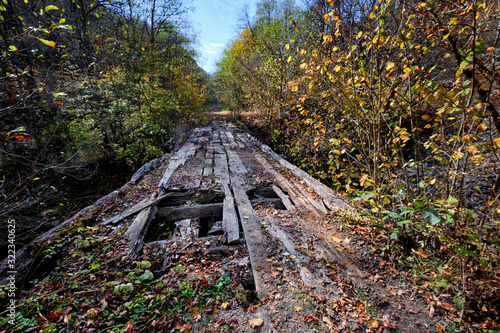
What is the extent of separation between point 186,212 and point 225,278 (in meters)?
1.79

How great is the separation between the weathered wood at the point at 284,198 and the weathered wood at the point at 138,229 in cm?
251

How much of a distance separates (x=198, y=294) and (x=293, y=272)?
3.62 feet

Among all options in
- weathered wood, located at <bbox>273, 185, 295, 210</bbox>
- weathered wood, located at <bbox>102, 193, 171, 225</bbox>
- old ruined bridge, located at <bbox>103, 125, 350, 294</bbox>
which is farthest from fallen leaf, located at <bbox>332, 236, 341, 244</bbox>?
weathered wood, located at <bbox>102, 193, 171, 225</bbox>

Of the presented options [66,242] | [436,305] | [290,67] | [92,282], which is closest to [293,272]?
[436,305]

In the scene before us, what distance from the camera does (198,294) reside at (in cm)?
217

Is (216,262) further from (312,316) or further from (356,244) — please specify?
(356,244)

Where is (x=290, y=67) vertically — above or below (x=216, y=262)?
above

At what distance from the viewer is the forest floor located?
186cm

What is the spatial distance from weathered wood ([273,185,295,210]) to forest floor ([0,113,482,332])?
0.09 metres

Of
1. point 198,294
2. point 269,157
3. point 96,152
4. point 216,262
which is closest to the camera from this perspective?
point 198,294

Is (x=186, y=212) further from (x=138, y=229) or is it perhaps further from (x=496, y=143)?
(x=496, y=143)

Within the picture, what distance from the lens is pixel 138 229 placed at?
10.3 feet

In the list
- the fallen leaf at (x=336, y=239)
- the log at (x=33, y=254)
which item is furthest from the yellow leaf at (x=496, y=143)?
the log at (x=33, y=254)

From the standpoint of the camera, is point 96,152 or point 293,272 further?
point 96,152
